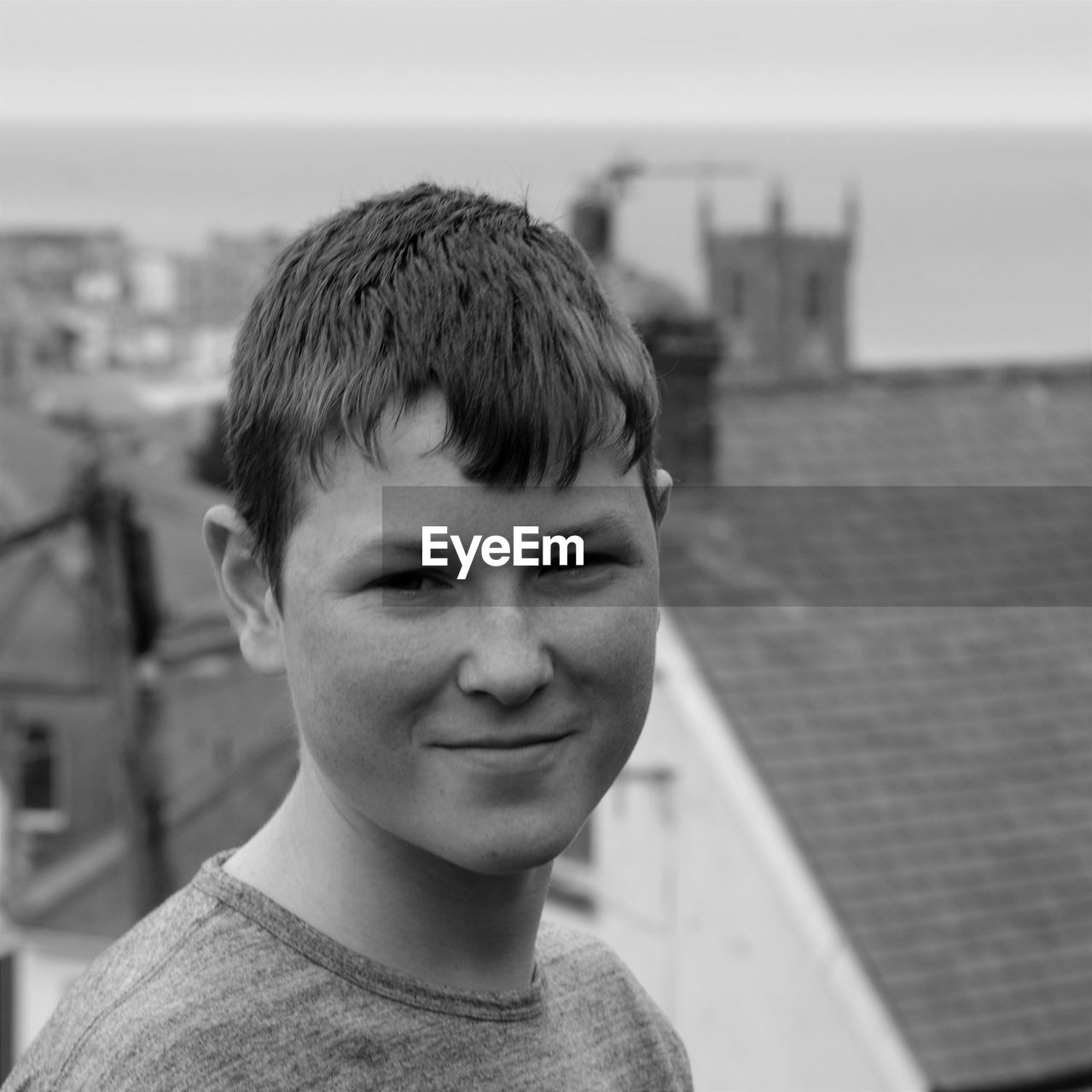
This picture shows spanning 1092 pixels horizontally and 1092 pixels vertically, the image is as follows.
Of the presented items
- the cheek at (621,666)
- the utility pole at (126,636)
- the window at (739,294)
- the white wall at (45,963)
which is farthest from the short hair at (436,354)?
the window at (739,294)

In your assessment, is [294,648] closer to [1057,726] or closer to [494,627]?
[494,627]

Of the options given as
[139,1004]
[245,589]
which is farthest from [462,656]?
[139,1004]

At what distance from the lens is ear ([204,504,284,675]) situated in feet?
5.32

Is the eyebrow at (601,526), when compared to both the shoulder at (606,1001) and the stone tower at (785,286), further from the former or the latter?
the stone tower at (785,286)

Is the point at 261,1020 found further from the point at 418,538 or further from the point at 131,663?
the point at 131,663

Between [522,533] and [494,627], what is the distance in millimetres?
73

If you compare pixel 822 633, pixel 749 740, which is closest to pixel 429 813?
pixel 749 740

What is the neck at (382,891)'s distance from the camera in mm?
1623

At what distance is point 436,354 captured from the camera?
149 centimetres

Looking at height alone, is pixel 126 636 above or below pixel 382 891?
below

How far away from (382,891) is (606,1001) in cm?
35

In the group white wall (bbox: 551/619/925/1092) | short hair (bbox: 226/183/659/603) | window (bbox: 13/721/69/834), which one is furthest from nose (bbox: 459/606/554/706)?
window (bbox: 13/721/69/834)

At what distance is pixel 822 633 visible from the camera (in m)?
12.2

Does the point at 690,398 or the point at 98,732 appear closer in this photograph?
the point at 690,398
